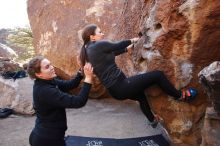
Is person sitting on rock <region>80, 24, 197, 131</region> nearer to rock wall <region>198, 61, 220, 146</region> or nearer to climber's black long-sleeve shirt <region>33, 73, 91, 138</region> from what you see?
rock wall <region>198, 61, 220, 146</region>

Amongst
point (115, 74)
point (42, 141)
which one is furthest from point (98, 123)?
point (42, 141)

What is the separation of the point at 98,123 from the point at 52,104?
12.5 feet

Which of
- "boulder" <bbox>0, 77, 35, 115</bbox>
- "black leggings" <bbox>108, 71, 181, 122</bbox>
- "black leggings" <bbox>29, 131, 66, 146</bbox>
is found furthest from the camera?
"boulder" <bbox>0, 77, 35, 115</bbox>

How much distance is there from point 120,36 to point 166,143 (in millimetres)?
2186

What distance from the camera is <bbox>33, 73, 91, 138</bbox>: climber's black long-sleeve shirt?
12.4ft

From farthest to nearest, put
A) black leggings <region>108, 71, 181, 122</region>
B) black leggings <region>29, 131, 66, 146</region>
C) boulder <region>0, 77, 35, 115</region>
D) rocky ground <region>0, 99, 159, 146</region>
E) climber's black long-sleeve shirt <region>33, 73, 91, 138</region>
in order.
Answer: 1. boulder <region>0, 77, 35, 115</region>
2. rocky ground <region>0, 99, 159, 146</region>
3. black leggings <region>108, 71, 181, 122</region>
4. black leggings <region>29, 131, 66, 146</region>
5. climber's black long-sleeve shirt <region>33, 73, 91, 138</region>

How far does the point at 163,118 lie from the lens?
524cm

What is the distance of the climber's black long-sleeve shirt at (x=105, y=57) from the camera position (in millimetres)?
4879

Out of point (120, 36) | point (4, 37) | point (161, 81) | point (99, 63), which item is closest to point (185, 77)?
point (161, 81)

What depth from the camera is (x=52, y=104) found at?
384cm

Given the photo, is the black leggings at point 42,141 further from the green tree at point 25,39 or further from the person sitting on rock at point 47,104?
the green tree at point 25,39

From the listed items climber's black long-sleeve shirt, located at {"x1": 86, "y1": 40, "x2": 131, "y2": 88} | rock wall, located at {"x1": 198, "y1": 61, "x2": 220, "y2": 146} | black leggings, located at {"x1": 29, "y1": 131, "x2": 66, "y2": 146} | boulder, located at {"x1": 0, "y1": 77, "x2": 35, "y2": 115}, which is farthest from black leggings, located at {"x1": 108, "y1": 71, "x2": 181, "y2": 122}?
boulder, located at {"x1": 0, "y1": 77, "x2": 35, "y2": 115}

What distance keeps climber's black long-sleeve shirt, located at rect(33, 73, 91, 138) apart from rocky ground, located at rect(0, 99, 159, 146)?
2785 mm

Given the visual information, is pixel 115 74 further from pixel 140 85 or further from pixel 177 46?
pixel 177 46
